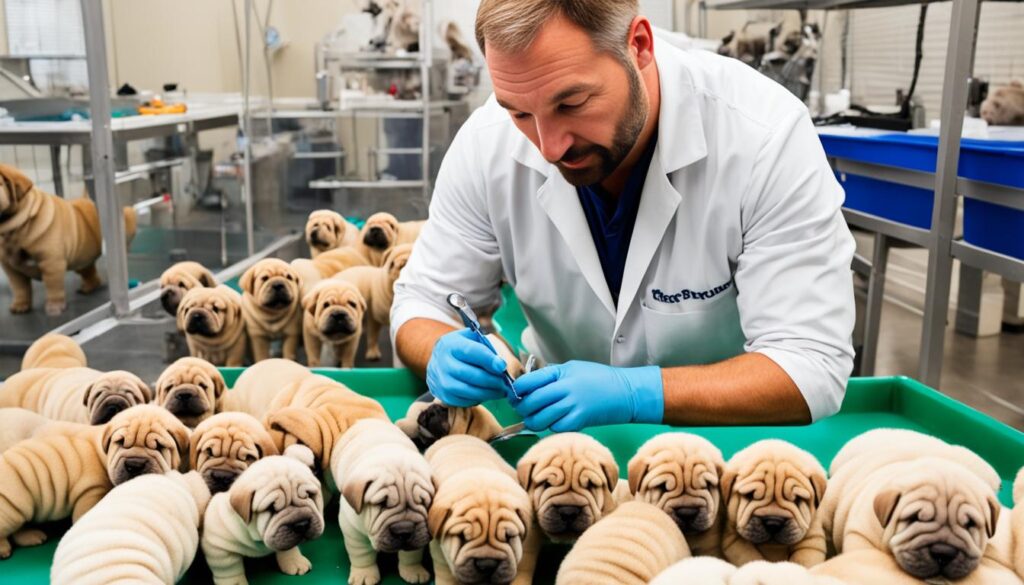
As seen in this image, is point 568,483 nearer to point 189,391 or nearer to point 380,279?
point 189,391

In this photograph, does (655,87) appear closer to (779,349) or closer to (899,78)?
(779,349)

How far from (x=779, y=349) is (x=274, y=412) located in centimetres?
73

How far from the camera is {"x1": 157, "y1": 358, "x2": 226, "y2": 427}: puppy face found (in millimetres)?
1289

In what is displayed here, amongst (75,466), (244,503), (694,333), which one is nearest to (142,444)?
(75,466)

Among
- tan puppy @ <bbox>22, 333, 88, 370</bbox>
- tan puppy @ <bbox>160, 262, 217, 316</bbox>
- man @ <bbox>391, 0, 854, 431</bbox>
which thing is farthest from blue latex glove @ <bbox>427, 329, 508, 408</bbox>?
tan puppy @ <bbox>160, 262, 217, 316</bbox>

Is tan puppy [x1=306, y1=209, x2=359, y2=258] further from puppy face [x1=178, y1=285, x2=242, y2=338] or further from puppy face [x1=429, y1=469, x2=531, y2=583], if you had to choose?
puppy face [x1=429, y1=469, x2=531, y2=583]

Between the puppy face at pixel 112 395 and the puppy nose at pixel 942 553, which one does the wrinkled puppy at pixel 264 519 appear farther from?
the puppy nose at pixel 942 553

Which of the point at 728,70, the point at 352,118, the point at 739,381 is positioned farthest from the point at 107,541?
the point at 352,118

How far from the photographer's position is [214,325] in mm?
2109

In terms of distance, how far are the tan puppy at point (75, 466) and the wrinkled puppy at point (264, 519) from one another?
13 cm

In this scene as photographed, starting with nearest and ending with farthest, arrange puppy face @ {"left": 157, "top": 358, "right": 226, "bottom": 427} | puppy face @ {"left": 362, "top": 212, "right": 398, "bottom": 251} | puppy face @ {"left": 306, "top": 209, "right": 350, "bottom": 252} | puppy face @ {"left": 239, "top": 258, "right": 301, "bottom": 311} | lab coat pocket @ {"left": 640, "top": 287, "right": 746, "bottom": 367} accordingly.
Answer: puppy face @ {"left": 157, "top": 358, "right": 226, "bottom": 427}
lab coat pocket @ {"left": 640, "top": 287, "right": 746, "bottom": 367}
puppy face @ {"left": 239, "top": 258, "right": 301, "bottom": 311}
puppy face @ {"left": 362, "top": 212, "right": 398, "bottom": 251}
puppy face @ {"left": 306, "top": 209, "right": 350, "bottom": 252}

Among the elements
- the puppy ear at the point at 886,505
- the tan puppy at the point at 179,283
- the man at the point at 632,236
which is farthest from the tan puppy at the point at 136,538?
the tan puppy at the point at 179,283

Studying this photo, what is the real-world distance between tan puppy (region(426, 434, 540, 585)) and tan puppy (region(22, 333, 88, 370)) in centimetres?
106

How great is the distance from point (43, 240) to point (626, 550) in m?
2.06
